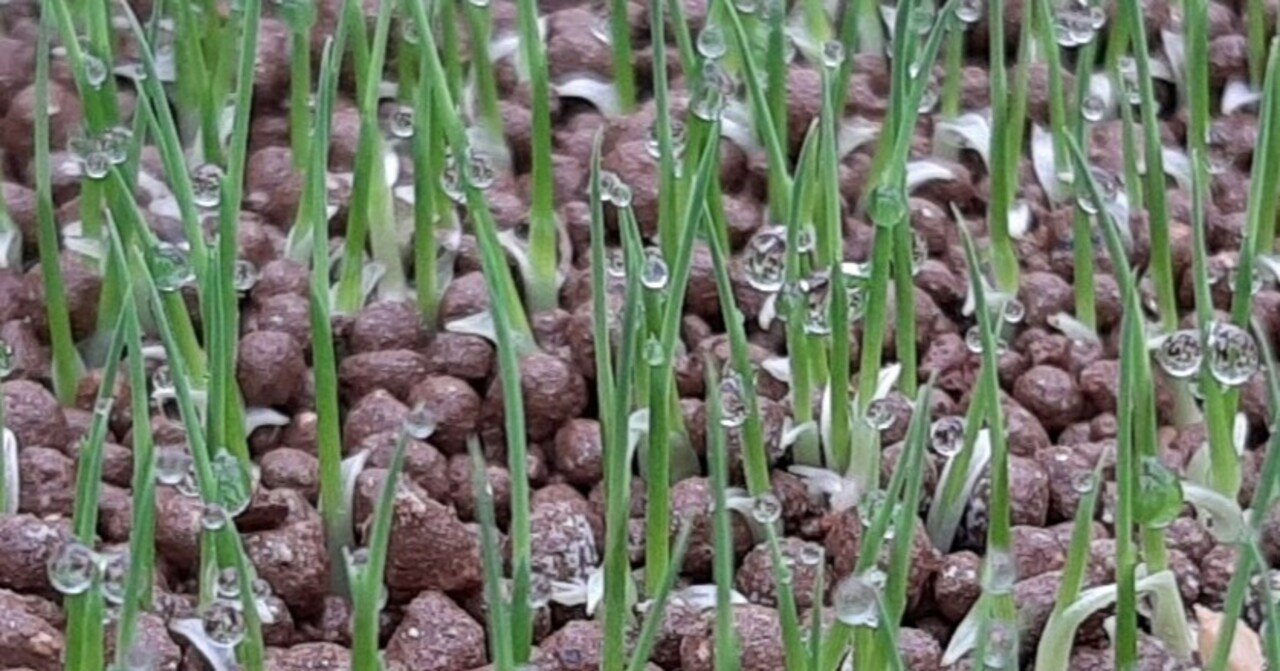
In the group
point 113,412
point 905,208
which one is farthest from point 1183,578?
point 113,412

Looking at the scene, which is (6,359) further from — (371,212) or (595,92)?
(595,92)

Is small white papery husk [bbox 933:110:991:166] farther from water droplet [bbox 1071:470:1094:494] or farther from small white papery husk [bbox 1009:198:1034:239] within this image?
water droplet [bbox 1071:470:1094:494]

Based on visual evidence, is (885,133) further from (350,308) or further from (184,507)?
(184,507)

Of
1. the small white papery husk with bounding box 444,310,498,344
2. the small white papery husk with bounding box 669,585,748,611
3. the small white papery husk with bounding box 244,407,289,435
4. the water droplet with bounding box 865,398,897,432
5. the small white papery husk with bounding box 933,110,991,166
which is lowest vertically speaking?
the small white papery husk with bounding box 669,585,748,611

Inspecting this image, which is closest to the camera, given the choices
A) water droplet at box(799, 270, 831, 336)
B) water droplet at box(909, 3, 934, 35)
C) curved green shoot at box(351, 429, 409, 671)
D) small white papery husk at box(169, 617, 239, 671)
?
curved green shoot at box(351, 429, 409, 671)

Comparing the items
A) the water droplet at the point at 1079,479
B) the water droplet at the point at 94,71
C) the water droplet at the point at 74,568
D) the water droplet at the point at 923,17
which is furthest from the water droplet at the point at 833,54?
the water droplet at the point at 74,568

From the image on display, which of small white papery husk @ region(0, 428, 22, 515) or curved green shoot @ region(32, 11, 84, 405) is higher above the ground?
curved green shoot @ region(32, 11, 84, 405)

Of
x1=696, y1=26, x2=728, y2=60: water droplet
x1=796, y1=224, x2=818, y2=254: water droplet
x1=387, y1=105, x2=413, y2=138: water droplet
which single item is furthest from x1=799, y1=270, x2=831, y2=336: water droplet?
x1=387, y1=105, x2=413, y2=138: water droplet
